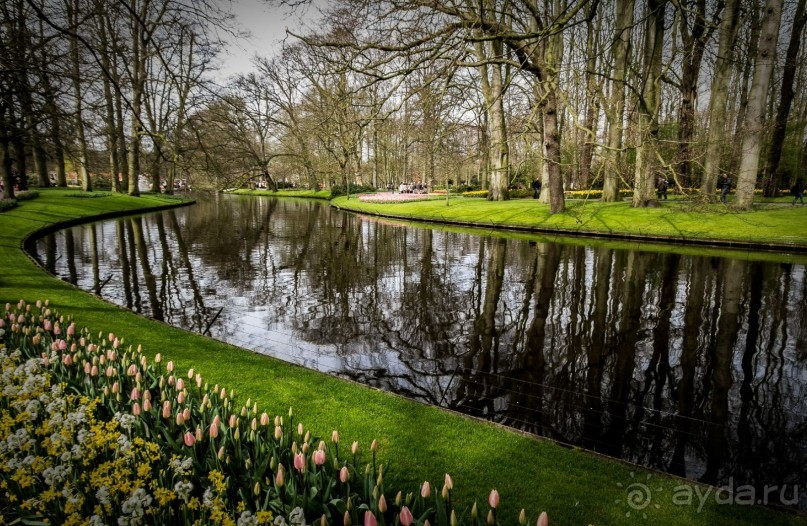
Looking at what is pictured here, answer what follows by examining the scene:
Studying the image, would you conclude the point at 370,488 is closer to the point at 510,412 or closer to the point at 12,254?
the point at 510,412

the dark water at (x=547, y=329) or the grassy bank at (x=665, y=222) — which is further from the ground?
the grassy bank at (x=665, y=222)

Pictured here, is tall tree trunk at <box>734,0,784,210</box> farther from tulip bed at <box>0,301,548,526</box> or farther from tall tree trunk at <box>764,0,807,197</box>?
tulip bed at <box>0,301,548,526</box>

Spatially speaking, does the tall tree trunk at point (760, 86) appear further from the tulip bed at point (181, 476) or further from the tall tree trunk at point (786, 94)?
the tulip bed at point (181, 476)

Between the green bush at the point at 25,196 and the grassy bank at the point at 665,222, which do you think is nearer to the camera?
the grassy bank at the point at 665,222

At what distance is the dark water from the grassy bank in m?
3.59

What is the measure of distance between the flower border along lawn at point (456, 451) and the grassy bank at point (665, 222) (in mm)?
11805

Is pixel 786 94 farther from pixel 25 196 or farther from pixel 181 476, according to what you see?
pixel 25 196

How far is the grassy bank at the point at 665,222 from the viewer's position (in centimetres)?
1666

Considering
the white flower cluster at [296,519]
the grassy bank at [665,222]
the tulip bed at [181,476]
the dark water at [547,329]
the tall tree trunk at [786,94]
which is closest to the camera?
the white flower cluster at [296,519]

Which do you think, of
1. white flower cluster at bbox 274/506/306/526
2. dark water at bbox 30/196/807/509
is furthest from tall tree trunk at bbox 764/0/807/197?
white flower cluster at bbox 274/506/306/526

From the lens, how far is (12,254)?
1273cm

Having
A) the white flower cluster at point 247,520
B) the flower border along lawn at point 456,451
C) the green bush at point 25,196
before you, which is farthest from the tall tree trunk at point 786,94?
the green bush at point 25,196

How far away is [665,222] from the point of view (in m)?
19.8

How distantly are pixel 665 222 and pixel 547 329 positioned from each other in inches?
599
